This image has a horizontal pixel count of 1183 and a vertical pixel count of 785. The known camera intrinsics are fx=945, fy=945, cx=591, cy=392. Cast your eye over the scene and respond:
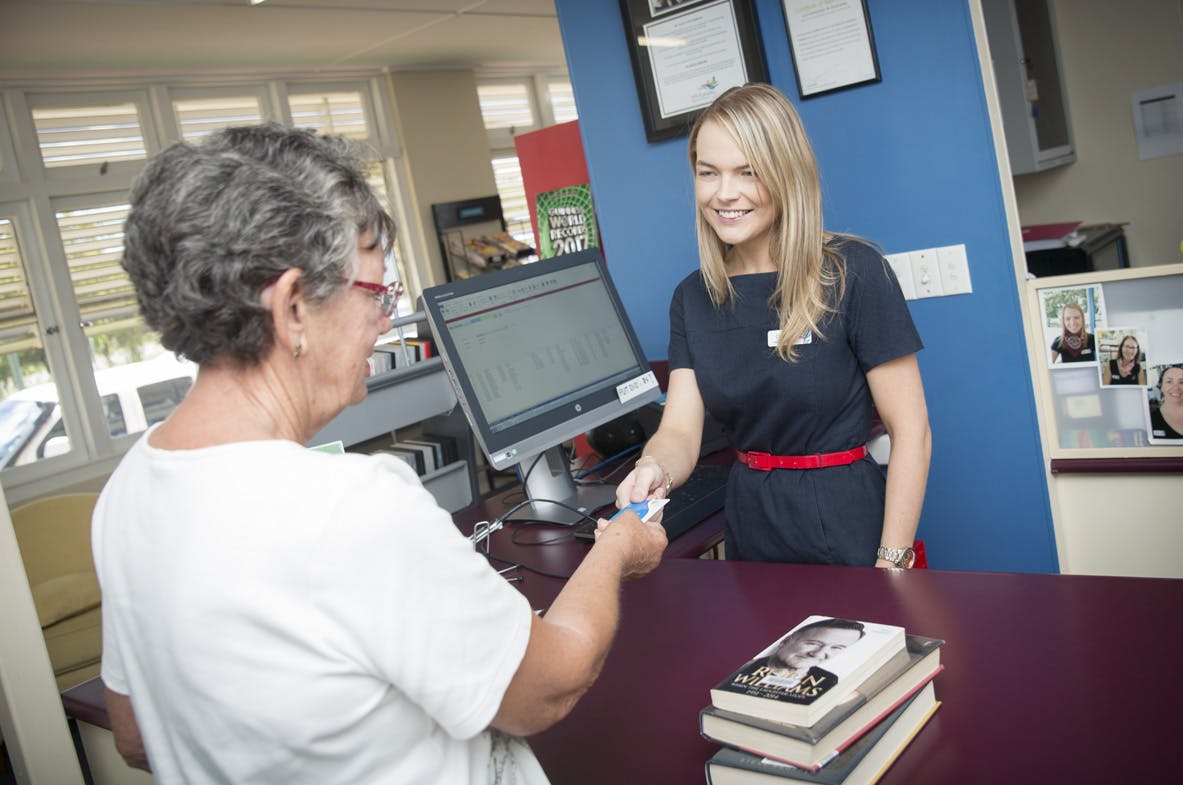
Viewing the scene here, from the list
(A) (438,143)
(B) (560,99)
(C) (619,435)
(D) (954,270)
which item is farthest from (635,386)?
(B) (560,99)

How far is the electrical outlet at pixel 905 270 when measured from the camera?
8.26ft

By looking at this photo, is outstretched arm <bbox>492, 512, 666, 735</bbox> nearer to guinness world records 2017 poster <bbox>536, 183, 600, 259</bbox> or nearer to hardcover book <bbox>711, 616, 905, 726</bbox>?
hardcover book <bbox>711, 616, 905, 726</bbox>

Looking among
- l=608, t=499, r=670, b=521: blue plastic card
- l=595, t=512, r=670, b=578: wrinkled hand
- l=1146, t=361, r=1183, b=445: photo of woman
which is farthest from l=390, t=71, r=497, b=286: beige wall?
l=595, t=512, r=670, b=578: wrinkled hand

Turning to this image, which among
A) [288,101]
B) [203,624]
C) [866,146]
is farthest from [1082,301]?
[288,101]

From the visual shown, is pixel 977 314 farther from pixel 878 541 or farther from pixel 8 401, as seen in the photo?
pixel 8 401

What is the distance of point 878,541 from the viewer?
1858 mm

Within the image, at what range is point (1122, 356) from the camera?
7.21 feet

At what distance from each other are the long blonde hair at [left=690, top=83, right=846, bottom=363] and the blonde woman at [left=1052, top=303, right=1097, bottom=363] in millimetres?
786

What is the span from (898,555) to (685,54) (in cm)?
167

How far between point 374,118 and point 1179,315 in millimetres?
7051

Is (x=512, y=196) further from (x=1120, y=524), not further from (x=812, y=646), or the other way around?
(x=812, y=646)

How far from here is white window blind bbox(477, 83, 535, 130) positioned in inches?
354

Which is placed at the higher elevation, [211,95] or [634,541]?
[211,95]

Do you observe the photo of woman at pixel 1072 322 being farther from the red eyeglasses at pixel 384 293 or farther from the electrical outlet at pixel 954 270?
the red eyeglasses at pixel 384 293
